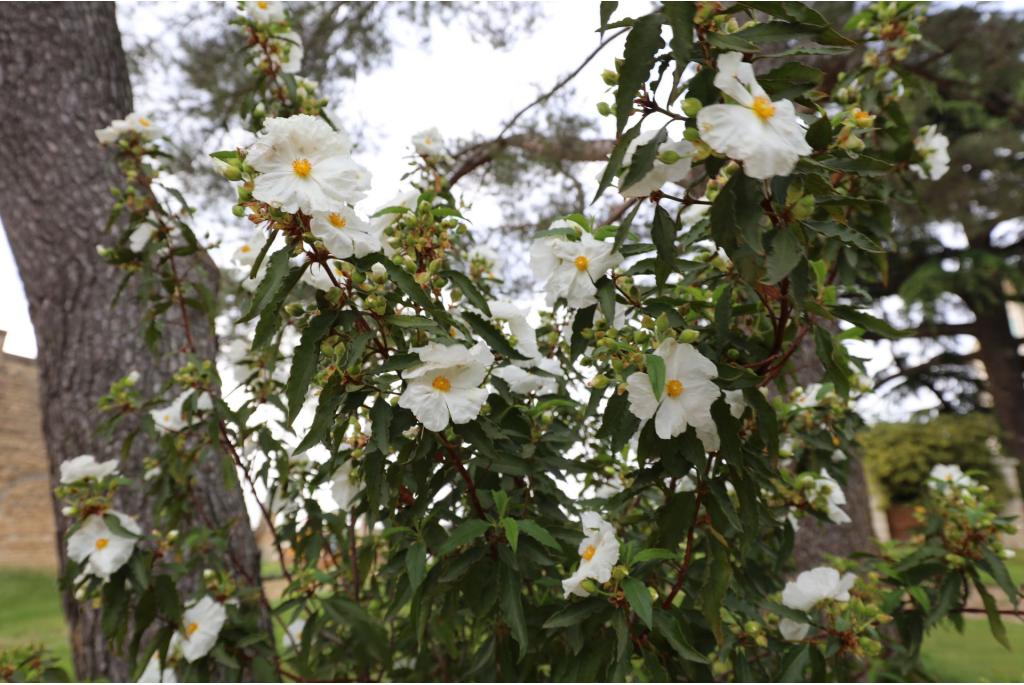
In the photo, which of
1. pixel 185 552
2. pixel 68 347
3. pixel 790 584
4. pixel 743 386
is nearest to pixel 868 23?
pixel 743 386

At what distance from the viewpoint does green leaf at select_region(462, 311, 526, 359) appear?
1040 mm

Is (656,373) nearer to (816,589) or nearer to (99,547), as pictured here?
(816,589)

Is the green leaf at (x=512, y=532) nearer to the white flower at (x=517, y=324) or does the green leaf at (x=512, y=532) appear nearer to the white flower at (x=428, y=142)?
the white flower at (x=517, y=324)

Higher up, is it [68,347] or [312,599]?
[68,347]

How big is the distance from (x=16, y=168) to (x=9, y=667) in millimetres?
1480

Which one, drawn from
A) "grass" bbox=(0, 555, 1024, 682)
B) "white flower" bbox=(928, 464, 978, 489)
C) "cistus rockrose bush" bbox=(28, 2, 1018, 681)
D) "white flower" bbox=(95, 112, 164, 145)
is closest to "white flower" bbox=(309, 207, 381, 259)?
"cistus rockrose bush" bbox=(28, 2, 1018, 681)

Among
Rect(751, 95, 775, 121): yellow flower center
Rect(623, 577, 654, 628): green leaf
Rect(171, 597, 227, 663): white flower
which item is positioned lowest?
Rect(171, 597, 227, 663): white flower

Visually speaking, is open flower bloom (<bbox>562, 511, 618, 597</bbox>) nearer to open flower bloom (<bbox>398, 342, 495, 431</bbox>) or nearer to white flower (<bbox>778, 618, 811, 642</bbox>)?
open flower bloom (<bbox>398, 342, 495, 431</bbox>)

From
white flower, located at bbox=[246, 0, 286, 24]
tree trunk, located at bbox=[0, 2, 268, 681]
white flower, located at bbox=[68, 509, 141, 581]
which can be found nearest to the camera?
white flower, located at bbox=[68, 509, 141, 581]

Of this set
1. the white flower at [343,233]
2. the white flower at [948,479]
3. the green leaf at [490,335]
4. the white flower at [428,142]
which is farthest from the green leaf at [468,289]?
the white flower at [948,479]

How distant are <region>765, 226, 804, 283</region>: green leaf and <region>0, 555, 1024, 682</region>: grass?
7.67ft

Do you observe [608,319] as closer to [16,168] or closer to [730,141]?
[730,141]

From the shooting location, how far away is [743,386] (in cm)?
97

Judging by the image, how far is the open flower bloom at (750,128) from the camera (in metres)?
0.76
